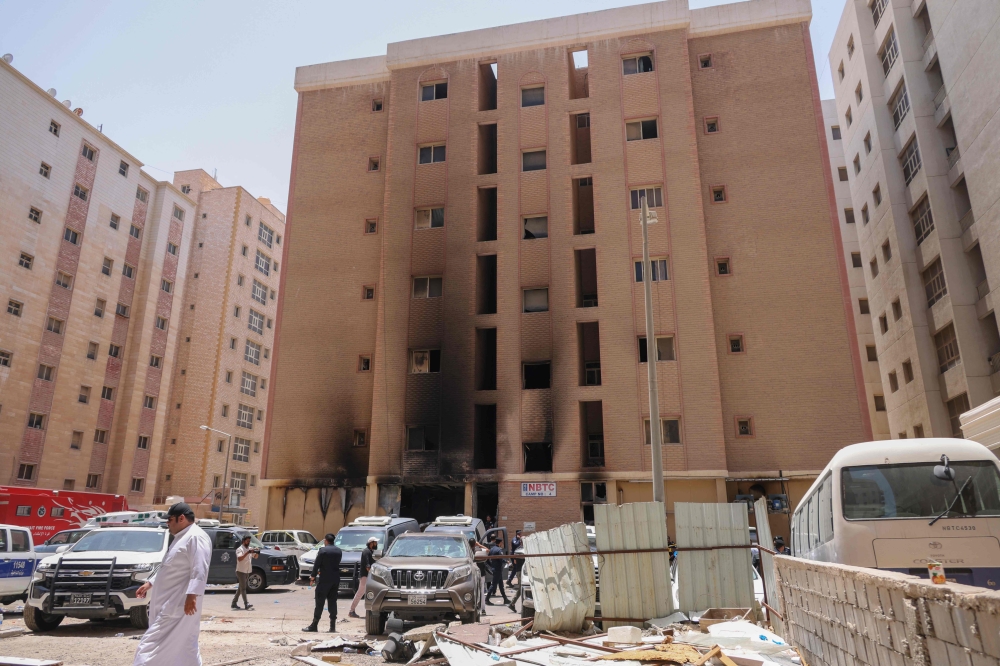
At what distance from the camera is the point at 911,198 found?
117 feet

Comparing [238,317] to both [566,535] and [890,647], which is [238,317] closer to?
[566,535]

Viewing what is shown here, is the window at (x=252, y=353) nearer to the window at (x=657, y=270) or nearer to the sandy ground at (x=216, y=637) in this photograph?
the window at (x=657, y=270)

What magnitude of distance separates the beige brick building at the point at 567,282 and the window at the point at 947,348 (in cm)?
521

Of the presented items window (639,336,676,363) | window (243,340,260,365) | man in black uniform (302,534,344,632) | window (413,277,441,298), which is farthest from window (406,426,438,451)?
window (243,340,260,365)

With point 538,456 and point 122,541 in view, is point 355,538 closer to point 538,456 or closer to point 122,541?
point 122,541

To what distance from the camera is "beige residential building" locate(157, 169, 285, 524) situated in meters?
58.3

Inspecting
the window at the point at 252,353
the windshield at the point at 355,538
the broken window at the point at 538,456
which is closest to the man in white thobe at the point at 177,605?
the windshield at the point at 355,538

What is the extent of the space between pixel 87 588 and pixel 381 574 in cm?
506

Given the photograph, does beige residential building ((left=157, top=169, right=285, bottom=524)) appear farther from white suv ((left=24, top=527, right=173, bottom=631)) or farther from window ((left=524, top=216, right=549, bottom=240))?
white suv ((left=24, top=527, right=173, bottom=631))

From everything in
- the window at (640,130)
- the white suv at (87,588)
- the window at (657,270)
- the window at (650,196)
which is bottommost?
the white suv at (87,588)

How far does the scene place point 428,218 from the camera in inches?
1459

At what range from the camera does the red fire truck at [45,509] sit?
28.1 m

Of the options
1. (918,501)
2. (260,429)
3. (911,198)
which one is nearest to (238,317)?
(260,429)

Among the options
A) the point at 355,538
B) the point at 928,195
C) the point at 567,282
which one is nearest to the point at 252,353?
the point at 567,282
